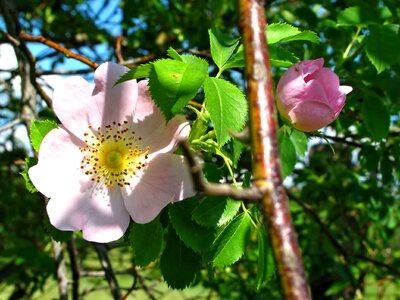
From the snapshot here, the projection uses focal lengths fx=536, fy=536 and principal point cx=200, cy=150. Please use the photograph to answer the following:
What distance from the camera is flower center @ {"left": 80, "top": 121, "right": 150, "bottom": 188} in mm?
1078

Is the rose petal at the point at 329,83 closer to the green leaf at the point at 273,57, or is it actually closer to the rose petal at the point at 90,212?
the green leaf at the point at 273,57

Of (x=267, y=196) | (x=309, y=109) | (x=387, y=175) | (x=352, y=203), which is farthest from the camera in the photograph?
(x=352, y=203)

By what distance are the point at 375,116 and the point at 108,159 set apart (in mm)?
785

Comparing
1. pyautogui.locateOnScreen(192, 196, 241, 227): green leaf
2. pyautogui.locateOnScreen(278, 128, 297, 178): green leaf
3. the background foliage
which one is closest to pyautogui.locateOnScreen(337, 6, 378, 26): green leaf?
the background foliage

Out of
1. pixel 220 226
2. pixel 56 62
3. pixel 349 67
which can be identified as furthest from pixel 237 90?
pixel 56 62

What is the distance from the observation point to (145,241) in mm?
1021

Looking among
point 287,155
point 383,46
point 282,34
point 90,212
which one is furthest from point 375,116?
point 90,212

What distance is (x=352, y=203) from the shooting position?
3.06 metres

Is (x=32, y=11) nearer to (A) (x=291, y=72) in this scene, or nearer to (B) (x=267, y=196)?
(A) (x=291, y=72)

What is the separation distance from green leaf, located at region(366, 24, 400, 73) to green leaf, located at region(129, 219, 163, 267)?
0.74 m

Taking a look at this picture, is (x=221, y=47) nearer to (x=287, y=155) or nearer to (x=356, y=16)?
(x=287, y=155)

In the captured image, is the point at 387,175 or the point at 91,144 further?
the point at 387,175

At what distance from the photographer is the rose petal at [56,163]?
97 cm

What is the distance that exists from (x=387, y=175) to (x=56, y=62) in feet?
7.48
